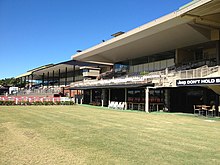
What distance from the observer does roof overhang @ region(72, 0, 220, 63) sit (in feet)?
62.2

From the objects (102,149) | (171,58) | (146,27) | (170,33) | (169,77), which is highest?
(146,27)

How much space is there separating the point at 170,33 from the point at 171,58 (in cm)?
681

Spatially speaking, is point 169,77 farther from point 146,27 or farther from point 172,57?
point 172,57

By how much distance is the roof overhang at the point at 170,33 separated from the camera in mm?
18944

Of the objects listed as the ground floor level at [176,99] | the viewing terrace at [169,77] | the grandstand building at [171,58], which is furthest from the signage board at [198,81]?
the ground floor level at [176,99]

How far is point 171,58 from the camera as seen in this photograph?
30.2m

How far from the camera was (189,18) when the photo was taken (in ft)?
65.2

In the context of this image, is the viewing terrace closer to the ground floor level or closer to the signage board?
the signage board

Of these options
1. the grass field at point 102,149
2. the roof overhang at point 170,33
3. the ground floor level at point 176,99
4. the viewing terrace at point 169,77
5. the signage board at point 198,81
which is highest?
the roof overhang at point 170,33

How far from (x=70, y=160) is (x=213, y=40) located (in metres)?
21.0

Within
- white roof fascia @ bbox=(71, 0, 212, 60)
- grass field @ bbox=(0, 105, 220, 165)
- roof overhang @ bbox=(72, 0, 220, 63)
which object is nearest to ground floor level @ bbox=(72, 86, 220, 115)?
roof overhang @ bbox=(72, 0, 220, 63)

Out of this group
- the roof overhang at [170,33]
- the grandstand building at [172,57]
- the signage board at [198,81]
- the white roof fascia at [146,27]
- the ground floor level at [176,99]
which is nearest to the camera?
the signage board at [198,81]

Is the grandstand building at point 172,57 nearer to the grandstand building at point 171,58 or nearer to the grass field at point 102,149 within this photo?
the grandstand building at point 171,58

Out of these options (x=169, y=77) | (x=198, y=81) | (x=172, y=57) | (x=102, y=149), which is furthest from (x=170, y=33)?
(x=102, y=149)
